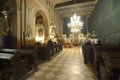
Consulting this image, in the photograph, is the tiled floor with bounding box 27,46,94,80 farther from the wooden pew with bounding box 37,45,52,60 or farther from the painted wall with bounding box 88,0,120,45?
the painted wall with bounding box 88,0,120,45

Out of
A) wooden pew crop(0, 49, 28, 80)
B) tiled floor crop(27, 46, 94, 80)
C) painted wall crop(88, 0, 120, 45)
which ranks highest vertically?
painted wall crop(88, 0, 120, 45)

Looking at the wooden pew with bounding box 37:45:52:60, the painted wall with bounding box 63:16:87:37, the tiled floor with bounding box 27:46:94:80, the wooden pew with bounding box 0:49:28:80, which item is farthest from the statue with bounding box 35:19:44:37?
the wooden pew with bounding box 0:49:28:80

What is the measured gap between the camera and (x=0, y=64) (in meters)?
4.71

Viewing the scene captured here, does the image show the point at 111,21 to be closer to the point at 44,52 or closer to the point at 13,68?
the point at 44,52

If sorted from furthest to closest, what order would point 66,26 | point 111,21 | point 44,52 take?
1. point 66,26
2. point 44,52
3. point 111,21

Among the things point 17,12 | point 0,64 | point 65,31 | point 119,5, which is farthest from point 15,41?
point 65,31

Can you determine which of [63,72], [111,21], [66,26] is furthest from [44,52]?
[66,26]

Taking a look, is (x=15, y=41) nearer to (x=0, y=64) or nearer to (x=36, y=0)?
(x=0, y=64)

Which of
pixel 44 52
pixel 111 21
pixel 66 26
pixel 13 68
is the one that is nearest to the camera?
pixel 13 68

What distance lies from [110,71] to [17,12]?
22.9ft

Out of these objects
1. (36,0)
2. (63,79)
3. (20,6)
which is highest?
(36,0)

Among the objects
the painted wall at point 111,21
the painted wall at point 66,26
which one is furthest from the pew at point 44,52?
the painted wall at point 66,26

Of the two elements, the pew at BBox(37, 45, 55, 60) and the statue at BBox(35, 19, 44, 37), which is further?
the statue at BBox(35, 19, 44, 37)

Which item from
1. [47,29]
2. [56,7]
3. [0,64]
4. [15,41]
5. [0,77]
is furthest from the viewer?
[56,7]
